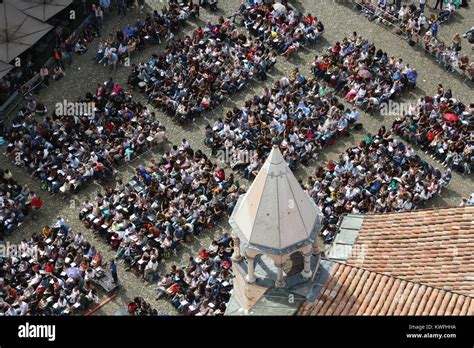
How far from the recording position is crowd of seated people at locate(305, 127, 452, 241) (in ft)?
203

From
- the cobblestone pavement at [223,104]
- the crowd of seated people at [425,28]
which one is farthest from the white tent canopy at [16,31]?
the crowd of seated people at [425,28]

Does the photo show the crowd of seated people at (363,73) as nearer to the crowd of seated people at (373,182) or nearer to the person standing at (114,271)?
the crowd of seated people at (373,182)

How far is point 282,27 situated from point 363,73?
7666mm

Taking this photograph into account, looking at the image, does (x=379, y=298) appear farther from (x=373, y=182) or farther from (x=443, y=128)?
(x=443, y=128)

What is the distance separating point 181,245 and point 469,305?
21.6 meters

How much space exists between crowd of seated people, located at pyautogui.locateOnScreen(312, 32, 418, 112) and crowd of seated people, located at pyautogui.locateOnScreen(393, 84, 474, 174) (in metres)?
2.34

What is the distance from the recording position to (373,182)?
207 feet

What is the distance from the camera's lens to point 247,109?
6875cm

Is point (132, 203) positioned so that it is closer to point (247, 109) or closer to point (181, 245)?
point (181, 245)

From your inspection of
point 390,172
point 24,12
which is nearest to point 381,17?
point 390,172
